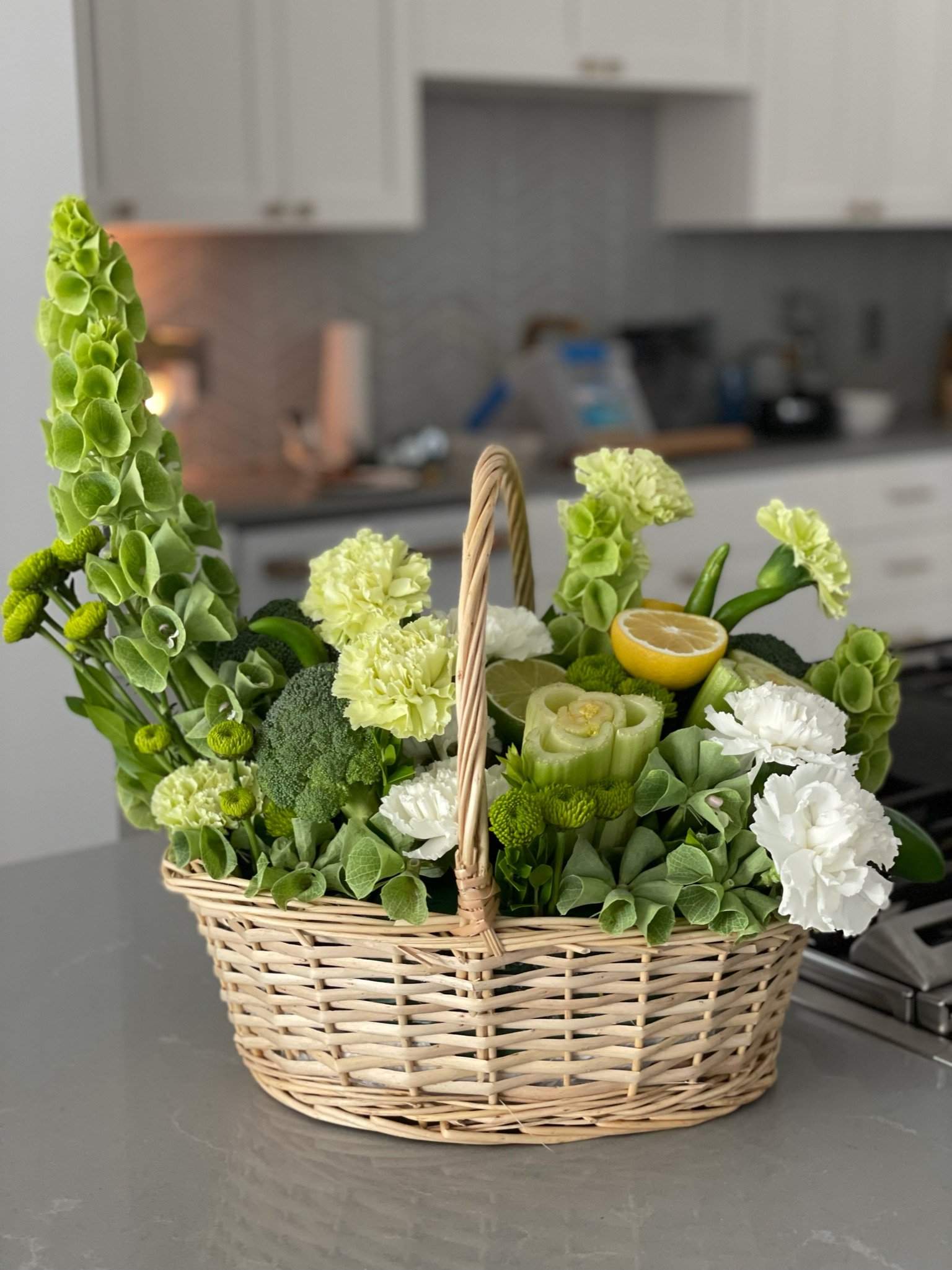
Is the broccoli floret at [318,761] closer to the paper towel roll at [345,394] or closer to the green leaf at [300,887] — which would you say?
the green leaf at [300,887]

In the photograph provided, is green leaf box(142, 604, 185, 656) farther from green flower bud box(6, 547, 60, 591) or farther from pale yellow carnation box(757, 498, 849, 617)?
pale yellow carnation box(757, 498, 849, 617)

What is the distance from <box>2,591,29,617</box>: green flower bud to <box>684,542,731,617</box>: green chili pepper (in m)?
0.41

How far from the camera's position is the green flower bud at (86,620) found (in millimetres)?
865

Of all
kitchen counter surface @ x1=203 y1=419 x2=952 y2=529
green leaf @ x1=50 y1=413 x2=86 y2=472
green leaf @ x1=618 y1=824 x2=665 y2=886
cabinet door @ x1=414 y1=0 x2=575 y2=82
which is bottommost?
kitchen counter surface @ x1=203 y1=419 x2=952 y2=529

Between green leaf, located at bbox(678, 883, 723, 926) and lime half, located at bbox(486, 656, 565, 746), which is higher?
lime half, located at bbox(486, 656, 565, 746)

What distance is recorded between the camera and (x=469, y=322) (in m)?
3.96

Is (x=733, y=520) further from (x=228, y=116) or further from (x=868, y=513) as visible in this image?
(x=228, y=116)

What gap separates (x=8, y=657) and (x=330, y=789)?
3.15 ft

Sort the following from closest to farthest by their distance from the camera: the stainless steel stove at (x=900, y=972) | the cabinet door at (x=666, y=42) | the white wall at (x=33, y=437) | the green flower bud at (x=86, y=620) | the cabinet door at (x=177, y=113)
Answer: the green flower bud at (x=86, y=620), the stainless steel stove at (x=900, y=972), the white wall at (x=33, y=437), the cabinet door at (x=177, y=113), the cabinet door at (x=666, y=42)

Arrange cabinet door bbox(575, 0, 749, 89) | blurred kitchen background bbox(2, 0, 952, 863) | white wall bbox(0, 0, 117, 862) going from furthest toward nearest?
cabinet door bbox(575, 0, 749, 89), blurred kitchen background bbox(2, 0, 952, 863), white wall bbox(0, 0, 117, 862)

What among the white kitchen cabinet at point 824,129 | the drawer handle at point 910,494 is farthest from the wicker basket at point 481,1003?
the white kitchen cabinet at point 824,129

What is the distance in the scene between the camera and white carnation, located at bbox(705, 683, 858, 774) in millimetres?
803

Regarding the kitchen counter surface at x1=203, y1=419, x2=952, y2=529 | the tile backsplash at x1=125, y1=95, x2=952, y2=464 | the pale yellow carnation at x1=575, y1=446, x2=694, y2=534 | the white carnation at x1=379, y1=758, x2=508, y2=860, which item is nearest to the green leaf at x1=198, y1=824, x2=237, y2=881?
the white carnation at x1=379, y1=758, x2=508, y2=860

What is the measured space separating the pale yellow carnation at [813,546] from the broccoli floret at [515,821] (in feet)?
0.83
